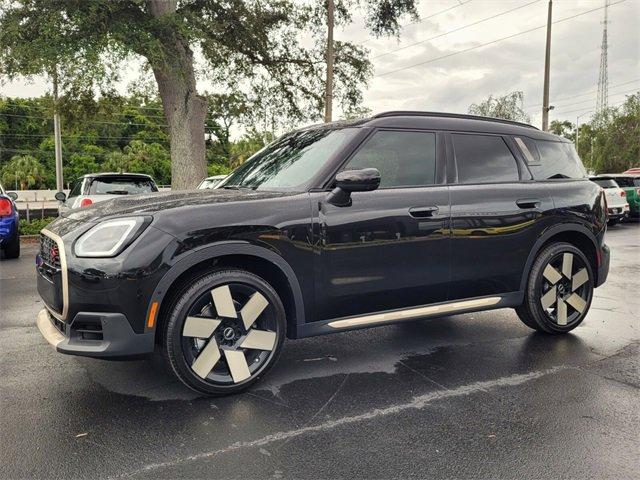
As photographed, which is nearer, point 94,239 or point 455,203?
point 94,239

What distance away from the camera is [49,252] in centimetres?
356

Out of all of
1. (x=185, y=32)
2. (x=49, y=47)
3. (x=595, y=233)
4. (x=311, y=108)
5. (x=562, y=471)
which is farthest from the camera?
(x=311, y=108)

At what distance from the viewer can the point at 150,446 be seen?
2898 millimetres

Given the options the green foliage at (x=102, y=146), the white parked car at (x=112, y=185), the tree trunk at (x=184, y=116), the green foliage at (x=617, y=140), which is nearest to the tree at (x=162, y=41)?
the tree trunk at (x=184, y=116)

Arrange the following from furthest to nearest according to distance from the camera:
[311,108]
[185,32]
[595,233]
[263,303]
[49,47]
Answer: [311,108] → [185,32] → [49,47] → [595,233] → [263,303]

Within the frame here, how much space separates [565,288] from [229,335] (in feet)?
10.3

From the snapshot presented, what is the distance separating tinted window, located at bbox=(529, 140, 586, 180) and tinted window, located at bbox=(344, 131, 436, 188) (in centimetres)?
112

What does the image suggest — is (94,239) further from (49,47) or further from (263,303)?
(49,47)

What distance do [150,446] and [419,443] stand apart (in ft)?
4.68

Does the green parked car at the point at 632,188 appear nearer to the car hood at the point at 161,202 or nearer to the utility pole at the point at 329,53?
the utility pole at the point at 329,53

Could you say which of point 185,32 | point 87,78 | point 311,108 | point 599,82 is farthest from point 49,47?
point 599,82

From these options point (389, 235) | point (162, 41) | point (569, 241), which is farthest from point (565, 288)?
point (162, 41)

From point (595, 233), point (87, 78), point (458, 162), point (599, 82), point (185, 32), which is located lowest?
point (595, 233)

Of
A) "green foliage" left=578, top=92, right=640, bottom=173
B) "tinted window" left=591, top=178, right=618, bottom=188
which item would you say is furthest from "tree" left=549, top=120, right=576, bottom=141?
"tinted window" left=591, top=178, right=618, bottom=188
